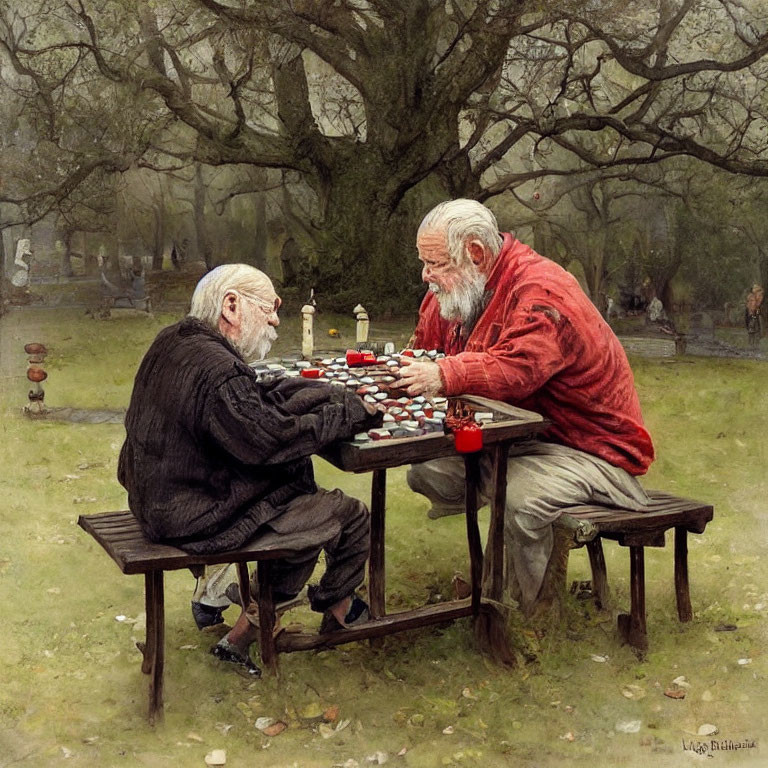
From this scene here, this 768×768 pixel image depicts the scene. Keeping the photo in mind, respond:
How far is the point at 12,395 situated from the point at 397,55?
142 inches

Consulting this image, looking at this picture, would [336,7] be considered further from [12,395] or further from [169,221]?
[12,395]

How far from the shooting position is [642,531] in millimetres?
5277

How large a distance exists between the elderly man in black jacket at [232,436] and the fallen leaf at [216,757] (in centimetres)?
69

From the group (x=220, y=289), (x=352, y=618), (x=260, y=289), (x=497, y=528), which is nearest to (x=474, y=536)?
(x=497, y=528)

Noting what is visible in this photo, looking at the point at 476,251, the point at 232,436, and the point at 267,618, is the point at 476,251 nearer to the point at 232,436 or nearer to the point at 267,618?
the point at 232,436

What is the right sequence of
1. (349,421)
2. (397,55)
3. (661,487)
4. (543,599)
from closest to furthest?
(349,421), (543,599), (661,487), (397,55)

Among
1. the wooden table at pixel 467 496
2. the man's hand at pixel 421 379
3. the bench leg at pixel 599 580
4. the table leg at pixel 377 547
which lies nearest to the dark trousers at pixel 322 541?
the wooden table at pixel 467 496

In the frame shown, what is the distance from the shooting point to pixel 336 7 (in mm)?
8266

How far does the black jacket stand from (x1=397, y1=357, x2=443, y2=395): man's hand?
50cm

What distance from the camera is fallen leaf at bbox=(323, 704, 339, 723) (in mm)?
4918

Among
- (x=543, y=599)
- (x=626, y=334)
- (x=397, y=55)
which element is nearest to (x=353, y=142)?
(x=397, y=55)

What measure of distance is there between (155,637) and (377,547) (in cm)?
113

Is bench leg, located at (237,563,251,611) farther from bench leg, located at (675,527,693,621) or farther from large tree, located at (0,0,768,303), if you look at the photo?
large tree, located at (0,0,768,303)

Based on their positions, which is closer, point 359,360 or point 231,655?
point 231,655
